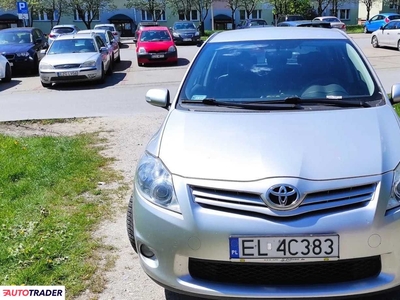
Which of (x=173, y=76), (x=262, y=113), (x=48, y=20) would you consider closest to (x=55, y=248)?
(x=262, y=113)

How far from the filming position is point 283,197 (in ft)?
8.41

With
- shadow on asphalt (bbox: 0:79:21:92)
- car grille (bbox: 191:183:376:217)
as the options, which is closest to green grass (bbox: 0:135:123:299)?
car grille (bbox: 191:183:376:217)

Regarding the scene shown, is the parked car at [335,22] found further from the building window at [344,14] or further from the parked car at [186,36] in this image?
the building window at [344,14]

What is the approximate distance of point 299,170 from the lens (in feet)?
8.78

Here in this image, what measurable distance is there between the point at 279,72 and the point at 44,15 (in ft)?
173

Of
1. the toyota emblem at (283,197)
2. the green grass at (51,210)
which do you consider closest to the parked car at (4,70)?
the green grass at (51,210)

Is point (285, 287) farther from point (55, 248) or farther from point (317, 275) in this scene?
point (55, 248)

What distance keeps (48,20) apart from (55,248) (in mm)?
53311

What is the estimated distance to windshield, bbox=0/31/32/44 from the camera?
17844 mm

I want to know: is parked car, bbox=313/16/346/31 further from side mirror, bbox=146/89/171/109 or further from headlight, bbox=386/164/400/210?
headlight, bbox=386/164/400/210

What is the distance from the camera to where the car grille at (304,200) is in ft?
8.43

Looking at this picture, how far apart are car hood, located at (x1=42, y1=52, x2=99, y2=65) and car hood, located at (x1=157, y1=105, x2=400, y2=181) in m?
11.0

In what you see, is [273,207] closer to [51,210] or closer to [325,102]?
[325,102]

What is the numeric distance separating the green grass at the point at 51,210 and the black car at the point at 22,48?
10.7 meters
